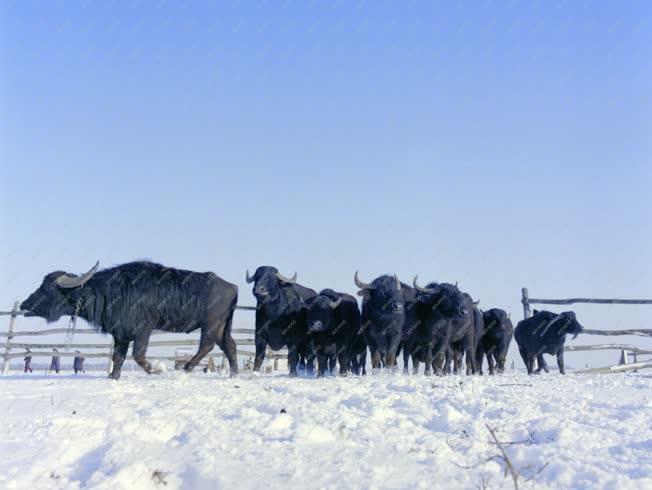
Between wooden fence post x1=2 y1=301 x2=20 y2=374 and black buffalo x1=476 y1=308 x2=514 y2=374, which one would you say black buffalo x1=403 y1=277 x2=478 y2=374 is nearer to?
black buffalo x1=476 y1=308 x2=514 y2=374

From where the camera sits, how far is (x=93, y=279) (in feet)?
34.0

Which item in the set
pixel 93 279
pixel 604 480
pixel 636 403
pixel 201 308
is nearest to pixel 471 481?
pixel 604 480

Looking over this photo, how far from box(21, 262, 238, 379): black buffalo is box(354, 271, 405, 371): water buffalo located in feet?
7.78

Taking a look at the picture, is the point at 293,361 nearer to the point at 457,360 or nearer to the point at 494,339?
the point at 457,360

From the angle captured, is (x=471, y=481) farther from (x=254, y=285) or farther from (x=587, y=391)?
(x=254, y=285)

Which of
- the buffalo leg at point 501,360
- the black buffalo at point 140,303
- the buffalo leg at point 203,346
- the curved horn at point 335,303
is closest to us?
the black buffalo at point 140,303

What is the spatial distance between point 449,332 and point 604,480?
842 centimetres

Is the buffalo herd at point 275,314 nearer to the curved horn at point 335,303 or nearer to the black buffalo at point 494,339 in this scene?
the curved horn at point 335,303

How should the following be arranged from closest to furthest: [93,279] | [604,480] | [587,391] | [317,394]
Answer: [604,480] → [317,394] → [587,391] → [93,279]

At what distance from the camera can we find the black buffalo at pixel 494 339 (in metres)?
14.5

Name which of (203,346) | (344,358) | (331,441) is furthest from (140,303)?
(331,441)

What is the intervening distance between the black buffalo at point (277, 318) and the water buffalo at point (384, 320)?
1182mm

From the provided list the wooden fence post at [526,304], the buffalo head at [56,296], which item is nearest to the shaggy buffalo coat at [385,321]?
the buffalo head at [56,296]

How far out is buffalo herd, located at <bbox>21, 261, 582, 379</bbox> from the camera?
1010 centimetres
